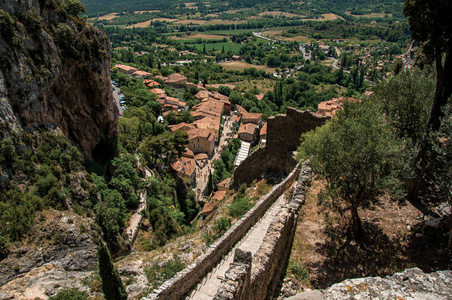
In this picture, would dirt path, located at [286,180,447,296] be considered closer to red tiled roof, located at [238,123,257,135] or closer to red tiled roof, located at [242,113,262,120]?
red tiled roof, located at [238,123,257,135]

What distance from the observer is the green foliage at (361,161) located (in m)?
10.2

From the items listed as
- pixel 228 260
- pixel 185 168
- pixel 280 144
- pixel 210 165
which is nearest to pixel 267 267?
pixel 228 260

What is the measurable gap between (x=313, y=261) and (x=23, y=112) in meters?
21.8

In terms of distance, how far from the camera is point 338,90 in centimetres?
12106

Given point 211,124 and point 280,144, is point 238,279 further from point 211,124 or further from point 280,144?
point 211,124

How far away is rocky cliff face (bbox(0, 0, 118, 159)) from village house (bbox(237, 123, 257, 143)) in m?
42.2

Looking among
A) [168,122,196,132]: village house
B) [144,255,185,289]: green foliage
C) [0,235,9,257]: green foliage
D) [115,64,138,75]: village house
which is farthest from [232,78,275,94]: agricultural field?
[144,255,185,289]: green foliage

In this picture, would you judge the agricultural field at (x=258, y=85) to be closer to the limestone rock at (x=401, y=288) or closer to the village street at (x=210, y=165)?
the village street at (x=210, y=165)

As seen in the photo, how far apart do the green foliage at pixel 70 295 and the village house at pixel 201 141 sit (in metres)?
50.6

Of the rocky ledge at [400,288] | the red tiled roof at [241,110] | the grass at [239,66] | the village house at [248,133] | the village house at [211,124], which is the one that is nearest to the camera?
the rocky ledge at [400,288]

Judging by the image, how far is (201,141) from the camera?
65000 mm

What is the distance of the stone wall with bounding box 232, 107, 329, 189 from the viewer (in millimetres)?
20297

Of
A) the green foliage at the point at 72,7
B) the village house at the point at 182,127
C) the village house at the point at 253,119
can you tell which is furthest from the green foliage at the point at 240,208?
the village house at the point at 253,119

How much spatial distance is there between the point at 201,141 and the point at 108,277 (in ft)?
175
